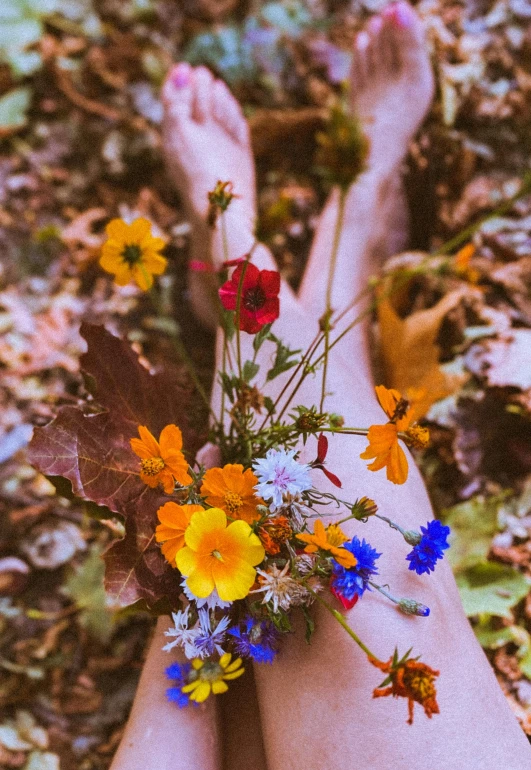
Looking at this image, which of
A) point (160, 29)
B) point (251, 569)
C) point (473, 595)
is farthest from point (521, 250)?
point (160, 29)

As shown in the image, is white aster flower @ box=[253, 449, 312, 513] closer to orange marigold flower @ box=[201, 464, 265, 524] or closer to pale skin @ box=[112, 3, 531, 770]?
orange marigold flower @ box=[201, 464, 265, 524]

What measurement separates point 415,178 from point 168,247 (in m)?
0.61

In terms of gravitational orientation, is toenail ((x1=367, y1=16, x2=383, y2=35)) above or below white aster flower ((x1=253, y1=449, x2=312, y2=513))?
above

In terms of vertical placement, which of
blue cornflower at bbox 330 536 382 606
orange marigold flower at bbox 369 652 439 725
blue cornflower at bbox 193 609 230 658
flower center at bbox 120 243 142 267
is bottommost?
orange marigold flower at bbox 369 652 439 725

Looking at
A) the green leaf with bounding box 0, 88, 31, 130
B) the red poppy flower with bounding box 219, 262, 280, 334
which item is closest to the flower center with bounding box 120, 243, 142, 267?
the red poppy flower with bounding box 219, 262, 280, 334

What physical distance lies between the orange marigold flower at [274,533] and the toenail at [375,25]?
1367 mm

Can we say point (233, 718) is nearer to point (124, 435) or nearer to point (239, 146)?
point (124, 435)

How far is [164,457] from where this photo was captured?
23.5 inches

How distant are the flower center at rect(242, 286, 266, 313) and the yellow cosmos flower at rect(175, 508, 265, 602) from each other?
0.72 ft

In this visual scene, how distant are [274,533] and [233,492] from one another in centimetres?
6

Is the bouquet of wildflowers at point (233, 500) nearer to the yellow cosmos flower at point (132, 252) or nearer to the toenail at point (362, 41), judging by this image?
the yellow cosmos flower at point (132, 252)

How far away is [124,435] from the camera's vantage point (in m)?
0.75

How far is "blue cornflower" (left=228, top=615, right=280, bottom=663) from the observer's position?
25.1 inches

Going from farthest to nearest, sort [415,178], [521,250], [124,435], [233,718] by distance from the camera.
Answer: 1. [415,178]
2. [521,250]
3. [233,718]
4. [124,435]
